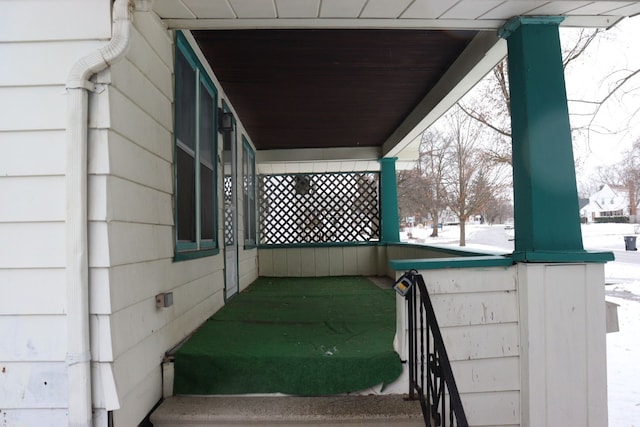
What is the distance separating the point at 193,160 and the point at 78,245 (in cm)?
119

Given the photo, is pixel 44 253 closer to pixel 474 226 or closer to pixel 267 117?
pixel 267 117

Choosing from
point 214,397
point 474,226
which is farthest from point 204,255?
point 474,226

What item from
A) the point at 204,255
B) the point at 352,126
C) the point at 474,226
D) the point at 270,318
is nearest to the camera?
the point at 204,255

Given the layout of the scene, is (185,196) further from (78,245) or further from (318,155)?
(318,155)

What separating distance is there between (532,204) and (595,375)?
38.9 inches

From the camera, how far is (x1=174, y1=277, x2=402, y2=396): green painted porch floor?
205cm

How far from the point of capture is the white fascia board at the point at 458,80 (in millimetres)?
2627

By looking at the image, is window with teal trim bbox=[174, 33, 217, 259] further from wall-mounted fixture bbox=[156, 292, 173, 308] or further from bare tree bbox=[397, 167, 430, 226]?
bare tree bbox=[397, 167, 430, 226]

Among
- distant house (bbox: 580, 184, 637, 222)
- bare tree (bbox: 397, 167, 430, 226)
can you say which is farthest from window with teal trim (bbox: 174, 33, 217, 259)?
distant house (bbox: 580, 184, 637, 222)

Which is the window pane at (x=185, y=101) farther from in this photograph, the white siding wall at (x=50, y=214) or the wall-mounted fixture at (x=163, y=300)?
the wall-mounted fixture at (x=163, y=300)

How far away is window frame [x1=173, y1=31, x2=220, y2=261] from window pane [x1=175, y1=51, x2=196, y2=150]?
2 centimetres

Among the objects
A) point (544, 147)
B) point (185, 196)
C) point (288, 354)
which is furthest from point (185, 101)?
point (544, 147)

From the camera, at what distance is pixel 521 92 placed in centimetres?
229

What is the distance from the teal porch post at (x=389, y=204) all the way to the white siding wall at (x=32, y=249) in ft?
17.5
